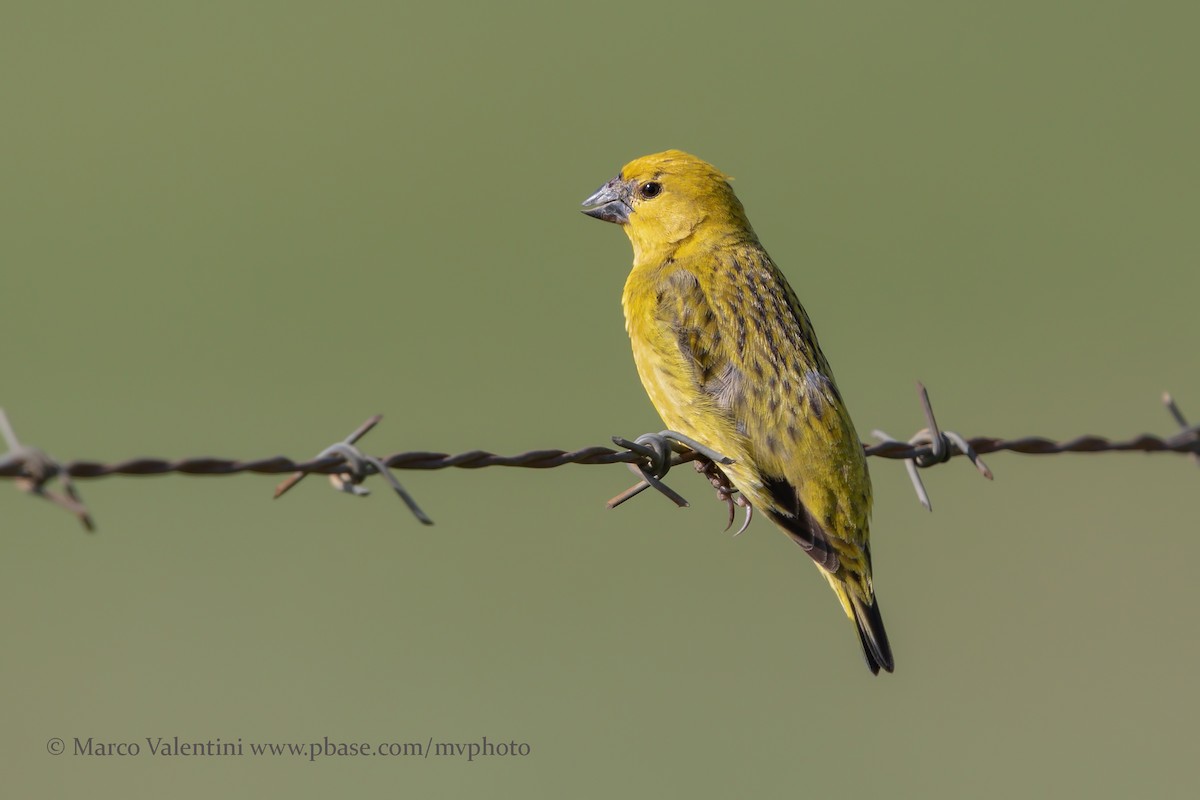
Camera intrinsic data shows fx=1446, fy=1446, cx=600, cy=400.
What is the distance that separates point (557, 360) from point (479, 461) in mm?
8718

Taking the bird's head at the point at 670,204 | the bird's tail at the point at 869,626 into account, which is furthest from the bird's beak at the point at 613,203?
the bird's tail at the point at 869,626

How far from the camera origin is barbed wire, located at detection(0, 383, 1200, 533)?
3.04 m

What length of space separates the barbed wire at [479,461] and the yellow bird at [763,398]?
16 cm

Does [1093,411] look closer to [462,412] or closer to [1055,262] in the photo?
[1055,262]

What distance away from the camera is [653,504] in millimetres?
10219

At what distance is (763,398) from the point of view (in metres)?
5.04

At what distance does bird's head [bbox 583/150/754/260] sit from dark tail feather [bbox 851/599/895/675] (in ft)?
6.35

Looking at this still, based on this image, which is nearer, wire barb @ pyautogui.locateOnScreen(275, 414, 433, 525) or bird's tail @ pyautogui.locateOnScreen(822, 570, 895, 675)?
wire barb @ pyautogui.locateOnScreen(275, 414, 433, 525)

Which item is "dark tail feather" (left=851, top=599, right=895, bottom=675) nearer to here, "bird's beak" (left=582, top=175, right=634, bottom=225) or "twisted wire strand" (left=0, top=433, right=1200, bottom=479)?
"twisted wire strand" (left=0, top=433, right=1200, bottom=479)

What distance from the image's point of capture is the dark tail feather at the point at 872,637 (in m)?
4.88

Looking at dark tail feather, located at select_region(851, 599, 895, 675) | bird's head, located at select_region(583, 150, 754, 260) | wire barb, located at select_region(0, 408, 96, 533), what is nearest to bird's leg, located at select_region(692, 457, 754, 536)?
dark tail feather, located at select_region(851, 599, 895, 675)

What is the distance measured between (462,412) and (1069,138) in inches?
356

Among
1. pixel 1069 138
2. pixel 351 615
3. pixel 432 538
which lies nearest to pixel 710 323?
pixel 351 615

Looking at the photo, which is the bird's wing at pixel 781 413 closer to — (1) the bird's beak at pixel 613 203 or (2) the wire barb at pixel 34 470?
(1) the bird's beak at pixel 613 203
